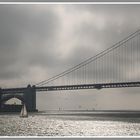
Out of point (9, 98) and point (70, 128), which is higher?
point (9, 98)

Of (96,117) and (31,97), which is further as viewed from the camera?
(96,117)

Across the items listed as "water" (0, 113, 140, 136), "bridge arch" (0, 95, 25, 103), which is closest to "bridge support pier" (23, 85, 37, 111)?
"bridge arch" (0, 95, 25, 103)

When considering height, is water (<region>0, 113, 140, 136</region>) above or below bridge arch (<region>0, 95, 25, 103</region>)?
below

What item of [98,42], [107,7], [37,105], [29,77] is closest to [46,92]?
[37,105]

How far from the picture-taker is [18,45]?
14562 mm

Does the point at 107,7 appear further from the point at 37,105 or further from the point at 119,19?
the point at 37,105

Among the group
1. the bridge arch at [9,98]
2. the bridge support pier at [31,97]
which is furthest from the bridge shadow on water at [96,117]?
the bridge support pier at [31,97]

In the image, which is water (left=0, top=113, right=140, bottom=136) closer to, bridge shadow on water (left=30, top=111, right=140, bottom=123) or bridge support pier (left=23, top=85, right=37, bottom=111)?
bridge support pier (left=23, top=85, right=37, bottom=111)

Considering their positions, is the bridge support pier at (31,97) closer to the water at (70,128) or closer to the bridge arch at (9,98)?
the bridge arch at (9,98)

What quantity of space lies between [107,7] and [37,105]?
442 centimetres

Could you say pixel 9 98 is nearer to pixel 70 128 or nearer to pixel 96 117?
pixel 70 128

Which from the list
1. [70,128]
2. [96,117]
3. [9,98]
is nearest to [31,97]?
[9,98]

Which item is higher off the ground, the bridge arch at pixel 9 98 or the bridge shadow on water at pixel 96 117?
the bridge arch at pixel 9 98

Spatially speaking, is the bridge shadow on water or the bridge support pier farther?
the bridge shadow on water
